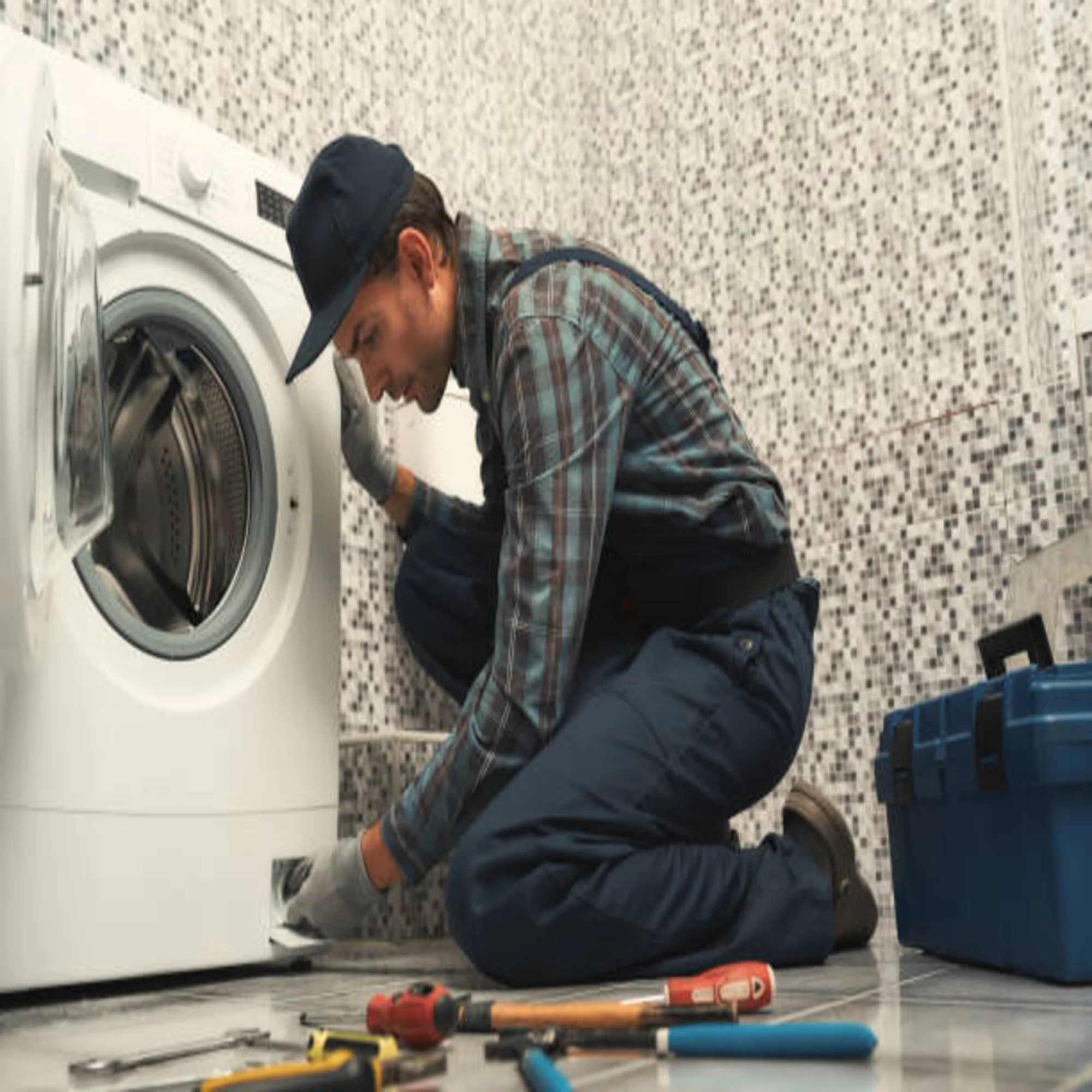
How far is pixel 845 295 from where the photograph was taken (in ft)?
7.56

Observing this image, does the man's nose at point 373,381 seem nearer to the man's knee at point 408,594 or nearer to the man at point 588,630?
the man at point 588,630

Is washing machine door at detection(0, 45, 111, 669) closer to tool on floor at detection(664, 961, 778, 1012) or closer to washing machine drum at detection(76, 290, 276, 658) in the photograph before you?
washing machine drum at detection(76, 290, 276, 658)

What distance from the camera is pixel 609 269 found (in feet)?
4.93

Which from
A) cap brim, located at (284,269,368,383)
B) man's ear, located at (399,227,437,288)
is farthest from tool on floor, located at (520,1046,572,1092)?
man's ear, located at (399,227,437,288)

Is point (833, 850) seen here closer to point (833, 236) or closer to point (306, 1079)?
point (306, 1079)

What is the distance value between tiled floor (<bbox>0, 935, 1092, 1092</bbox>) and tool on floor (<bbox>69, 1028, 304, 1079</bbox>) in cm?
1

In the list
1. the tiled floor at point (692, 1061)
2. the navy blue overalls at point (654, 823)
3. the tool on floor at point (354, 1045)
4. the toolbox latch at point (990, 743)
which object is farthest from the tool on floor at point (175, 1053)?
the toolbox latch at point (990, 743)

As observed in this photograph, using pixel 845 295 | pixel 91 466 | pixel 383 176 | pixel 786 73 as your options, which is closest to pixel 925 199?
pixel 845 295

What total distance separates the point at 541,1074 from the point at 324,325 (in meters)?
0.92

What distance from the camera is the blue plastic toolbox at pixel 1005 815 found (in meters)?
1.18

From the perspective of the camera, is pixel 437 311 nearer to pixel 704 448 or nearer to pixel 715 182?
pixel 704 448

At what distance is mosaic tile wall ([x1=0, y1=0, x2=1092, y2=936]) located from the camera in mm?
1966

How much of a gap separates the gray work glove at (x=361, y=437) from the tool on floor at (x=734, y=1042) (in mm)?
985

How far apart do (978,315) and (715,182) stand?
0.62 meters
